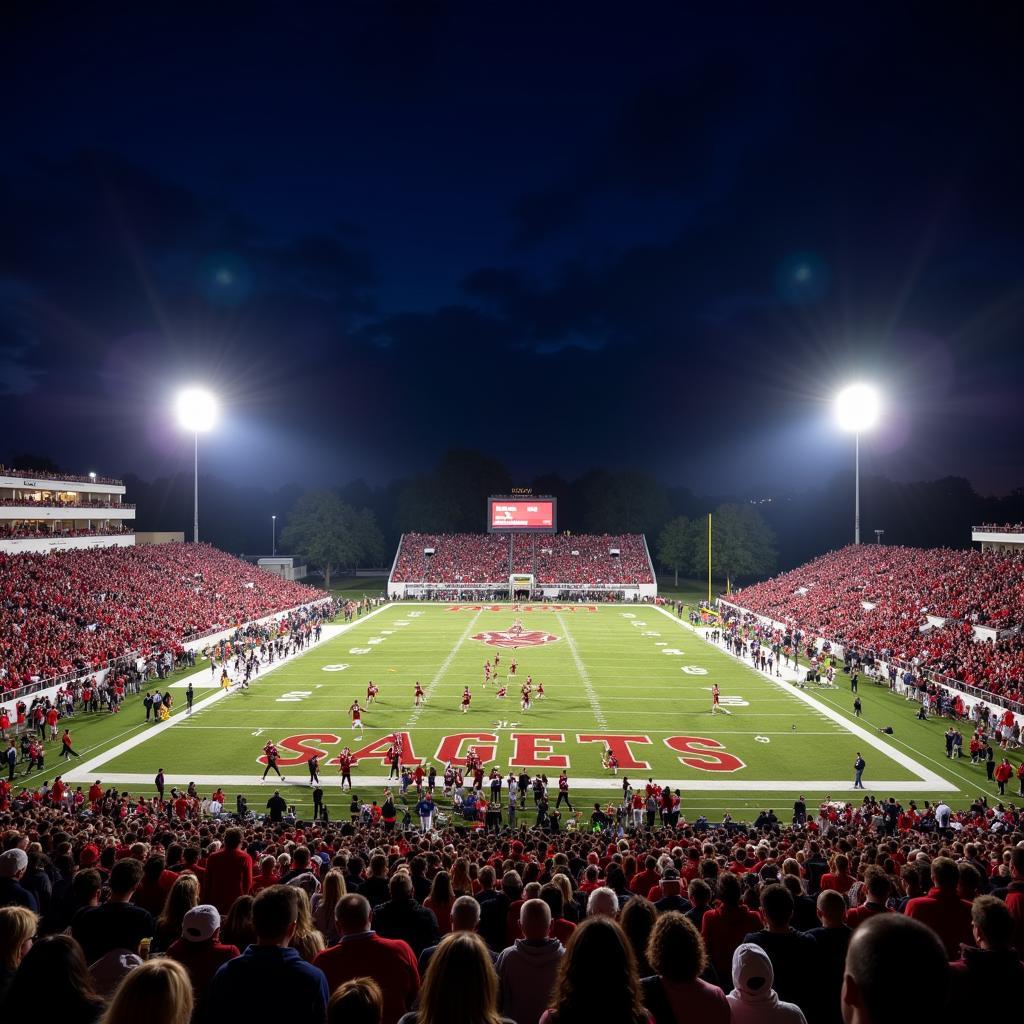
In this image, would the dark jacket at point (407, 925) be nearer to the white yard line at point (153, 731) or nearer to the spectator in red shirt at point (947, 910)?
the spectator in red shirt at point (947, 910)

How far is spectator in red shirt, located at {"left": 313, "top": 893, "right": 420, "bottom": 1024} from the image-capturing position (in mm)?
4055

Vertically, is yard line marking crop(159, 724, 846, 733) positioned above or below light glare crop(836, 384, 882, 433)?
below

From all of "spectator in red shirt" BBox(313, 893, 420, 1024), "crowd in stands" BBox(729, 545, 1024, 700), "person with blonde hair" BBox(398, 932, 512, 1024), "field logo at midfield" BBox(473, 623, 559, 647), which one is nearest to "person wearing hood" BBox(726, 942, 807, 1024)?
"person with blonde hair" BBox(398, 932, 512, 1024)

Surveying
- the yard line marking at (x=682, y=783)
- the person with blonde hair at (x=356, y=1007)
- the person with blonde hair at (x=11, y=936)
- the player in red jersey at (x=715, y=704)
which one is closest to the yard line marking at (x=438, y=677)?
the yard line marking at (x=682, y=783)

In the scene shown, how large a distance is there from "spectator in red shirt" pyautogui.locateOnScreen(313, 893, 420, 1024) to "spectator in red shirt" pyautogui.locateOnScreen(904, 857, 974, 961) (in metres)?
4.05

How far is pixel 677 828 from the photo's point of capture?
16469 mm

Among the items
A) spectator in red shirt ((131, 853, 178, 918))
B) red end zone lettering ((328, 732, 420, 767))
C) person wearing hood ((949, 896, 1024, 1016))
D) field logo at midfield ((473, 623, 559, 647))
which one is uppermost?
person wearing hood ((949, 896, 1024, 1016))

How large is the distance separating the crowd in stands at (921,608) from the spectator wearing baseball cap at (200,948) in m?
29.2

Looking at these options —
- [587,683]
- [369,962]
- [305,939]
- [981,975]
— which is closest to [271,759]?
[587,683]

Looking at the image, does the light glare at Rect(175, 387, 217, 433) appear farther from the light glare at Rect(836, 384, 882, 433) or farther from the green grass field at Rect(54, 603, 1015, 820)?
the light glare at Rect(836, 384, 882, 433)

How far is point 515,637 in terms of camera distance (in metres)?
47.4

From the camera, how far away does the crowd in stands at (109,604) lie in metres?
30.8

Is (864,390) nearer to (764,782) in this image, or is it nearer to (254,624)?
→ (764,782)

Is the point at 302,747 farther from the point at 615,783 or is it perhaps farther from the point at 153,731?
the point at 615,783
